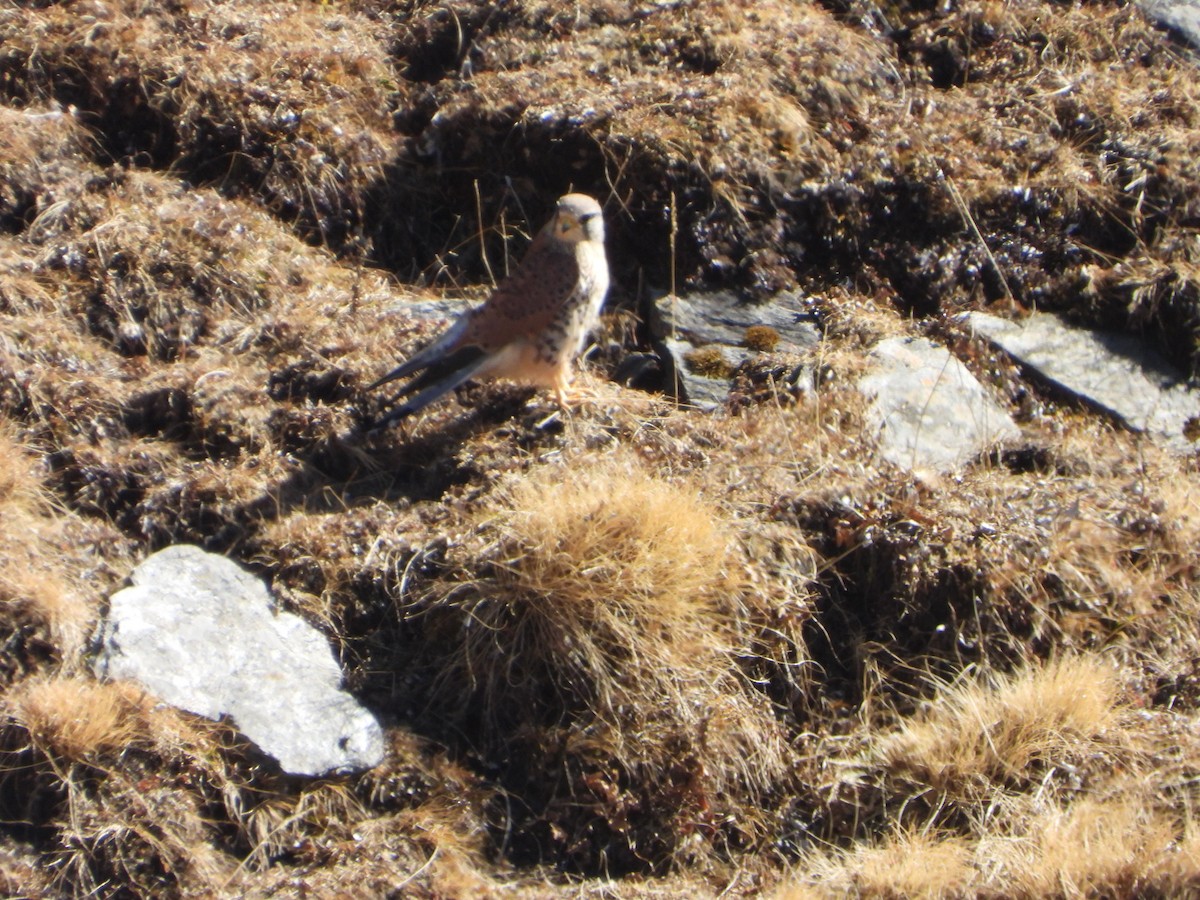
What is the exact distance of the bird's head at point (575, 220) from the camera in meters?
5.49

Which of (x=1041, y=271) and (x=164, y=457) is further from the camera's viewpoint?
(x=1041, y=271)

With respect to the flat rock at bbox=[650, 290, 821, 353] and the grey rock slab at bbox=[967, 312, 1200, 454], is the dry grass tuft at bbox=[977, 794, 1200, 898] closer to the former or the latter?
the grey rock slab at bbox=[967, 312, 1200, 454]

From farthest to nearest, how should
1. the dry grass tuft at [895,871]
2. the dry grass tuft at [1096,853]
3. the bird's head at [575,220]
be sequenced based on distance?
the bird's head at [575,220] < the dry grass tuft at [895,871] < the dry grass tuft at [1096,853]

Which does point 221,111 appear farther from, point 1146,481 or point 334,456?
point 1146,481

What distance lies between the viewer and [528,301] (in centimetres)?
537

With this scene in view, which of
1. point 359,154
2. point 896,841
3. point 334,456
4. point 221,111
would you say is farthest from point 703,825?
point 221,111

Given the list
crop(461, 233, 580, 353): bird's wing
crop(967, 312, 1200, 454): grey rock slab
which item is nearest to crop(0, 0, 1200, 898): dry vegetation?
crop(967, 312, 1200, 454): grey rock slab

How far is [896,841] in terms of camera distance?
14.0 feet

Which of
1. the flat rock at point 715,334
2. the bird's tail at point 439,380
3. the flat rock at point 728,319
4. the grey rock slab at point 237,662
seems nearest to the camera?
the grey rock slab at point 237,662

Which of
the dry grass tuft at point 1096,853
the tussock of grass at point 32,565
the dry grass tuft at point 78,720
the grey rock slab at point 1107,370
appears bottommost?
the dry grass tuft at point 78,720

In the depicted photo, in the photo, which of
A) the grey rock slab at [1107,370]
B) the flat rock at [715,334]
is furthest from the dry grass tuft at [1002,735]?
the flat rock at [715,334]

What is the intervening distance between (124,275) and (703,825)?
3.53 meters

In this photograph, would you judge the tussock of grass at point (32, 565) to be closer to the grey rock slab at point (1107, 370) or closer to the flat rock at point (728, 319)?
the flat rock at point (728, 319)

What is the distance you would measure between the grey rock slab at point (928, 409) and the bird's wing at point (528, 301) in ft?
4.41
